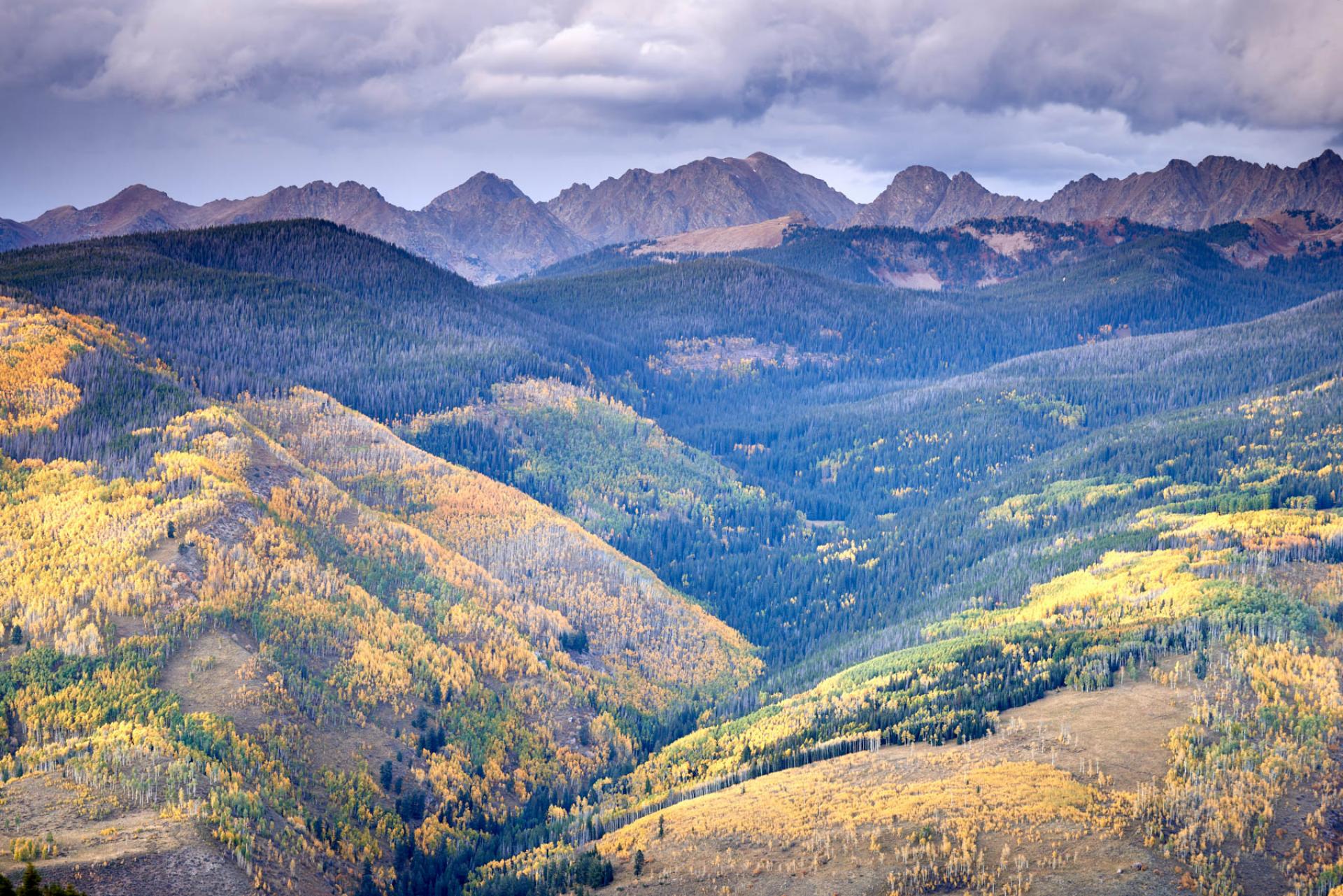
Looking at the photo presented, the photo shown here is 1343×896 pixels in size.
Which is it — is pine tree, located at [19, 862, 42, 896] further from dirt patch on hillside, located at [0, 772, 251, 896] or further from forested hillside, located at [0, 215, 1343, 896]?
forested hillside, located at [0, 215, 1343, 896]

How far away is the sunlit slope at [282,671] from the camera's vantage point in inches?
3789

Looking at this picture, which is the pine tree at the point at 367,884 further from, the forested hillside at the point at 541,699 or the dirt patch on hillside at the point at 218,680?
the dirt patch on hillside at the point at 218,680

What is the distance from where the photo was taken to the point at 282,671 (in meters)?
122

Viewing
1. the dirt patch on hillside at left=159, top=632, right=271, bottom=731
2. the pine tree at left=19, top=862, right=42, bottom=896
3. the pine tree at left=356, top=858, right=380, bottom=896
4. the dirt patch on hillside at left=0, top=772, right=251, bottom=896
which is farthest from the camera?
the dirt patch on hillside at left=159, top=632, right=271, bottom=731

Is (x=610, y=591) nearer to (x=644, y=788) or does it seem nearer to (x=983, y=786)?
(x=644, y=788)

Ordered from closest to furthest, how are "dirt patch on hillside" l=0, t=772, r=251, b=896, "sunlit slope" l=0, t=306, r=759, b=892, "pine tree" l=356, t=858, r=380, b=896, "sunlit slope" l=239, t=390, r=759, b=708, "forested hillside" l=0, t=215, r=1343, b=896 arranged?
"dirt patch on hillside" l=0, t=772, r=251, b=896, "forested hillside" l=0, t=215, r=1343, b=896, "sunlit slope" l=0, t=306, r=759, b=892, "pine tree" l=356, t=858, r=380, b=896, "sunlit slope" l=239, t=390, r=759, b=708

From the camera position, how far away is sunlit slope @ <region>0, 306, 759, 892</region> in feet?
316

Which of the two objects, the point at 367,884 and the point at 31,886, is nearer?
the point at 31,886

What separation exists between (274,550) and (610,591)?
6204 cm

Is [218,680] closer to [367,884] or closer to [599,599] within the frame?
[367,884]

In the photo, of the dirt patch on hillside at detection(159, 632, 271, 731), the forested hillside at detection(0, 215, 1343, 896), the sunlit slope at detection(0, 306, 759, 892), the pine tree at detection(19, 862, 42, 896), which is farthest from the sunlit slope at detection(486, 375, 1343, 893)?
the pine tree at detection(19, 862, 42, 896)

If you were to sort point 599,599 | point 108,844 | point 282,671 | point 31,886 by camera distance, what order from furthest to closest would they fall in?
point 599,599
point 282,671
point 108,844
point 31,886

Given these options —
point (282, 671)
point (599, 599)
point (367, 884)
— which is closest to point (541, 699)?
point (282, 671)

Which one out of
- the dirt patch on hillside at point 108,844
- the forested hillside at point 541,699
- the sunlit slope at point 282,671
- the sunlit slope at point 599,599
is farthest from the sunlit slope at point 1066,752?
the sunlit slope at point 599,599
